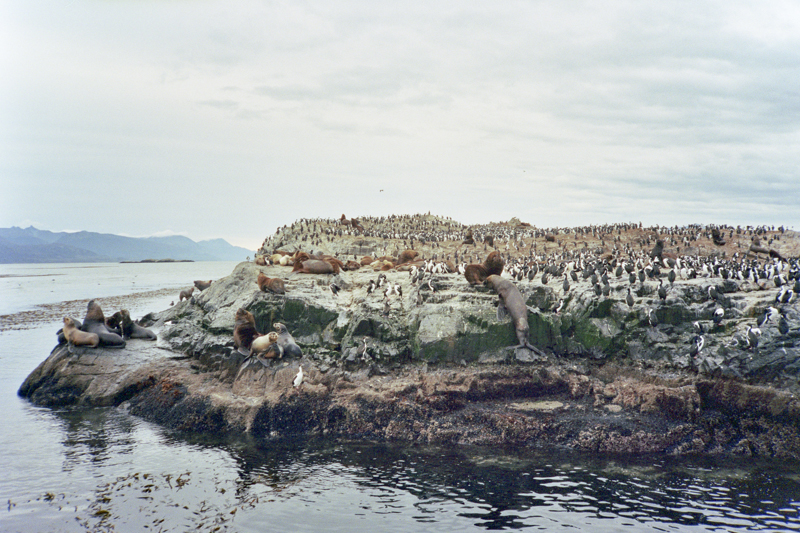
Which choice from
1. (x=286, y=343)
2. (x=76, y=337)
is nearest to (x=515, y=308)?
(x=286, y=343)

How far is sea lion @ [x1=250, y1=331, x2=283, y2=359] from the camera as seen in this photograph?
55.4 feet

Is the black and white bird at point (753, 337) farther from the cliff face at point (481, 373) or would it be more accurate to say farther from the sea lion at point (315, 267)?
the sea lion at point (315, 267)

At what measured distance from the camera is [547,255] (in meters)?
34.2

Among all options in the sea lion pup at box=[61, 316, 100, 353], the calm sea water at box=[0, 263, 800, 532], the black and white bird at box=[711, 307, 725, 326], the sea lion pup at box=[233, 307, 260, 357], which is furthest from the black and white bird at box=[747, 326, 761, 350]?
the sea lion pup at box=[61, 316, 100, 353]

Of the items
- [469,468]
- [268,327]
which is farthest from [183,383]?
[469,468]

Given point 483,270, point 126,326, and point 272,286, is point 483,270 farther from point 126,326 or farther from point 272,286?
point 126,326

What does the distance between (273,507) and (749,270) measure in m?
19.4

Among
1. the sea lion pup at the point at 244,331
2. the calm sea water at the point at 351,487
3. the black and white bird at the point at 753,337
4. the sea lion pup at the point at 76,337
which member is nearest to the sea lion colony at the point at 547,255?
the black and white bird at the point at 753,337

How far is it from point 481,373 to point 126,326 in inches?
584

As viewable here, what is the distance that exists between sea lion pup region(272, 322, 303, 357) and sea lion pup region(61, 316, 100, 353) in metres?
7.14

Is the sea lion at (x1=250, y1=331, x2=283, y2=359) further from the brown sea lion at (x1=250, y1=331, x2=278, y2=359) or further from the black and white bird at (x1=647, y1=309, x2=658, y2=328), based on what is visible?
the black and white bird at (x1=647, y1=309, x2=658, y2=328)

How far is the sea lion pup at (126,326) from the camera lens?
2037 centimetres

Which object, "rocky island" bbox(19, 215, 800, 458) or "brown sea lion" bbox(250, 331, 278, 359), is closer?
"rocky island" bbox(19, 215, 800, 458)

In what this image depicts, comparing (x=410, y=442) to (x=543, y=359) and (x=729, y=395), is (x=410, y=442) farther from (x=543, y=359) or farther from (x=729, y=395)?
(x=729, y=395)
